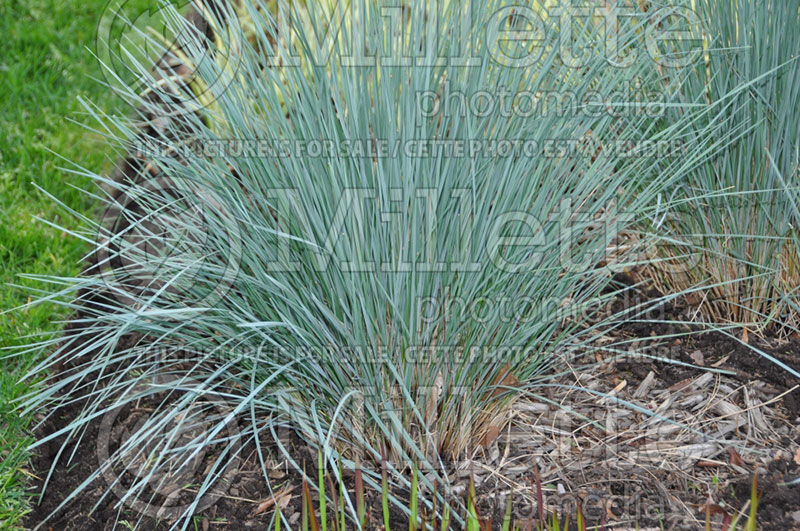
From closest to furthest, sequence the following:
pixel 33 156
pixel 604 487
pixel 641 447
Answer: pixel 604 487 → pixel 641 447 → pixel 33 156

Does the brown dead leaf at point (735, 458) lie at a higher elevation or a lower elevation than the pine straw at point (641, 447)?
higher

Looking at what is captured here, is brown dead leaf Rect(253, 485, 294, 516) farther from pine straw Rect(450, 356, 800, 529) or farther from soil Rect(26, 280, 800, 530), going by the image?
pine straw Rect(450, 356, 800, 529)

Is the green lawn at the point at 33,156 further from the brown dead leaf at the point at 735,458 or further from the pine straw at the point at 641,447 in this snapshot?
the brown dead leaf at the point at 735,458

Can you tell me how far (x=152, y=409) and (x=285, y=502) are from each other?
0.71 metres

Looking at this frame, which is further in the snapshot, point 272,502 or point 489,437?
point 489,437

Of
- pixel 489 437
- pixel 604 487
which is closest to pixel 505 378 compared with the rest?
pixel 489 437

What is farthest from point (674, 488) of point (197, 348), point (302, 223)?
point (197, 348)

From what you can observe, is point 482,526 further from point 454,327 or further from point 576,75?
point 576,75

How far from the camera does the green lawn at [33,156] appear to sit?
95.0 inches

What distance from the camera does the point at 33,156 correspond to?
3689 millimetres

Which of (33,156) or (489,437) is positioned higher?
(33,156)

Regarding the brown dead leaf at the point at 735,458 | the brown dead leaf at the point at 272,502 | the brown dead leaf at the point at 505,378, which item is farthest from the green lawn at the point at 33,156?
the brown dead leaf at the point at 735,458

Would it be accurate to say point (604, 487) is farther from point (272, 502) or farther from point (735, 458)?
point (272, 502)

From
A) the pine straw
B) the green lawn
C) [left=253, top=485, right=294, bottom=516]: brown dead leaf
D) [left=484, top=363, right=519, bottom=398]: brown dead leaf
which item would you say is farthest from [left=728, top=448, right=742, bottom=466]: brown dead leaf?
the green lawn
